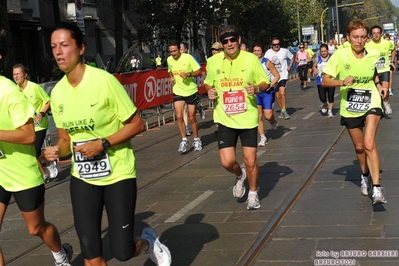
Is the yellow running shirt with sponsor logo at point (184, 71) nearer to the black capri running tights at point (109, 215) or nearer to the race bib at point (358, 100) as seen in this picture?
the race bib at point (358, 100)

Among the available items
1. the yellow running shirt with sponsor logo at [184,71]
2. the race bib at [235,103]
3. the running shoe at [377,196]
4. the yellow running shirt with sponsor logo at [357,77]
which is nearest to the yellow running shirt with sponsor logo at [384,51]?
the yellow running shirt with sponsor logo at [184,71]

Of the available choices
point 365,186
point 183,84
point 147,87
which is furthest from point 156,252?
point 147,87

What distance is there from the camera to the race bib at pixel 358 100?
7008 millimetres

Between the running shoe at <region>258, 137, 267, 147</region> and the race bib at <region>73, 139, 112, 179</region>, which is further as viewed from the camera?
the running shoe at <region>258, 137, 267, 147</region>

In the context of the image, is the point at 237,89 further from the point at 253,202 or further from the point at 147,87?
the point at 147,87

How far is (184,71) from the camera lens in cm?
1258

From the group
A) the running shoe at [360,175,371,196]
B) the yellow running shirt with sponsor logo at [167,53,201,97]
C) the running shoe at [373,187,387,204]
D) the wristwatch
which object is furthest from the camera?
the yellow running shirt with sponsor logo at [167,53,201,97]

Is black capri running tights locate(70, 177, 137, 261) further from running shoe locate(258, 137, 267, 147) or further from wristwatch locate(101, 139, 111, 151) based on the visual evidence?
running shoe locate(258, 137, 267, 147)

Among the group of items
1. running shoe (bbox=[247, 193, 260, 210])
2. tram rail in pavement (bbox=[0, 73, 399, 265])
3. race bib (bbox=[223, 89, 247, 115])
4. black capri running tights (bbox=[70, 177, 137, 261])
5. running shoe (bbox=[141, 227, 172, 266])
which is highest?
race bib (bbox=[223, 89, 247, 115])

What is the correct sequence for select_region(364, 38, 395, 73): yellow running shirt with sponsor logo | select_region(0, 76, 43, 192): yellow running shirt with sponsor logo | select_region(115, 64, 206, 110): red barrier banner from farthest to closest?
select_region(115, 64, 206, 110): red barrier banner < select_region(364, 38, 395, 73): yellow running shirt with sponsor logo < select_region(0, 76, 43, 192): yellow running shirt with sponsor logo

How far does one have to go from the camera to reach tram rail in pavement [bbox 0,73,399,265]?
18.8 ft

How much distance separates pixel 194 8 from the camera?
89.6 ft

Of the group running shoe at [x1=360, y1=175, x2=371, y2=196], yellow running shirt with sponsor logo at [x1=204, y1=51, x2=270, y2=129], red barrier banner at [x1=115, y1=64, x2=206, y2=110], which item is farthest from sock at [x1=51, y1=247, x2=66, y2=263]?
red barrier banner at [x1=115, y1=64, x2=206, y2=110]

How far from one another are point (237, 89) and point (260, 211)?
1.27 metres
